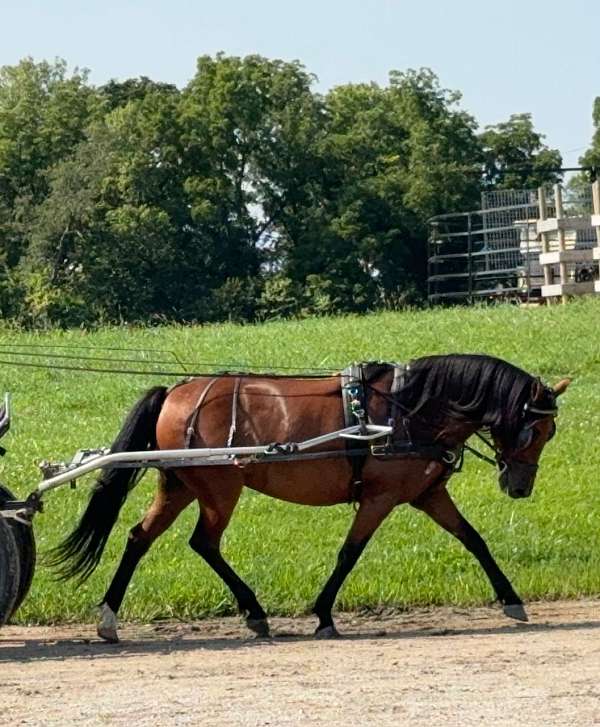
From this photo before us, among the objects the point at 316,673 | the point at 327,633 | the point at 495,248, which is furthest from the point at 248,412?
the point at 495,248

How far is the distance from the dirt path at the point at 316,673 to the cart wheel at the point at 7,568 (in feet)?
Result: 0.98

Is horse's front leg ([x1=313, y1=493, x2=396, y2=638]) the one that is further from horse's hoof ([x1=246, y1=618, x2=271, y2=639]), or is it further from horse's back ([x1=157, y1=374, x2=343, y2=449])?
horse's back ([x1=157, y1=374, x2=343, y2=449])

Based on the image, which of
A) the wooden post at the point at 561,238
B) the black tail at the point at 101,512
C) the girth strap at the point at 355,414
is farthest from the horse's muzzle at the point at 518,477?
the wooden post at the point at 561,238

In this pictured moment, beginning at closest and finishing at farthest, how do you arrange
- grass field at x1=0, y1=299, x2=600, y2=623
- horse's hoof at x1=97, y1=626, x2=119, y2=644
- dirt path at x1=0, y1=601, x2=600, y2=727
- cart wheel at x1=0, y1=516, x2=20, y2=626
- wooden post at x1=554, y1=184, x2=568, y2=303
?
dirt path at x1=0, y1=601, x2=600, y2=727 < cart wheel at x1=0, y1=516, x2=20, y2=626 < horse's hoof at x1=97, y1=626, x2=119, y2=644 < grass field at x1=0, y1=299, x2=600, y2=623 < wooden post at x1=554, y1=184, x2=568, y2=303

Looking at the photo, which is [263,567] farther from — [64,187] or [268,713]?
[64,187]

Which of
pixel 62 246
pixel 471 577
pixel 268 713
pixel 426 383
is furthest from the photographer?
pixel 62 246

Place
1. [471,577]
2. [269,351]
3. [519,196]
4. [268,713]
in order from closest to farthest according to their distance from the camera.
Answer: [268,713] → [471,577] → [269,351] → [519,196]

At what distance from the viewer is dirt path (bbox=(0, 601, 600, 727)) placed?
6.64 metres

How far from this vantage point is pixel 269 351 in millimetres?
21844

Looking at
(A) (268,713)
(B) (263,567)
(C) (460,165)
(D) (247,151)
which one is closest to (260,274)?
(D) (247,151)

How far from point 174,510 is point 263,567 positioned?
1488mm

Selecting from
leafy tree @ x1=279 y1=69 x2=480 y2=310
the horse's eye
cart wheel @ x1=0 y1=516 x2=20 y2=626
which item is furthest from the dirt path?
leafy tree @ x1=279 y1=69 x2=480 y2=310

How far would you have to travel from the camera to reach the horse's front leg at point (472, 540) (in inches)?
376

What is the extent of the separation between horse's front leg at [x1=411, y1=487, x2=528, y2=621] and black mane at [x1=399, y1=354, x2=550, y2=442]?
0.54m
